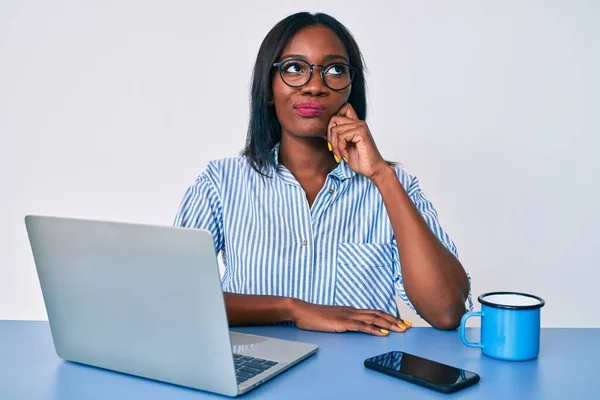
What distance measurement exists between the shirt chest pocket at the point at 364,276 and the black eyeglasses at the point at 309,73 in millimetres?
474

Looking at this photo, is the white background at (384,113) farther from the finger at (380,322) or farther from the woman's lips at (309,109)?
the finger at (380,322)

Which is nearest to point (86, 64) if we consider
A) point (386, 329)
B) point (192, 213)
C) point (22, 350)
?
point (192, 213)

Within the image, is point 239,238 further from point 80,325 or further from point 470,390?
point 470,390

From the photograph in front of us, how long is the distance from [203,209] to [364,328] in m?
0.72

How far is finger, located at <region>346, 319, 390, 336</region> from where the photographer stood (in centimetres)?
136

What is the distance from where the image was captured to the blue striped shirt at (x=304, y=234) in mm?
1858

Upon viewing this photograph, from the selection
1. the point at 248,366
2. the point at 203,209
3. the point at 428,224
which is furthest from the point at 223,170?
the point at 248,366

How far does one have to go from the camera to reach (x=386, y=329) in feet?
4.52

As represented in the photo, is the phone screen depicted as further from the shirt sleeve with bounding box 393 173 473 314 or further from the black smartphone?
the shirt sleeve with bounding box 393 173 473 314

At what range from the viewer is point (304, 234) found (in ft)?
6.15

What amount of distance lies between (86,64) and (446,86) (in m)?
1.73

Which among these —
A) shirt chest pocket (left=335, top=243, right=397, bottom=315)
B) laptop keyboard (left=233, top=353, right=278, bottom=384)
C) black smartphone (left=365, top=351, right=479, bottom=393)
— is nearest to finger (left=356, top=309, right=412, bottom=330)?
black smartphone (left=365, top=351, right=479, bottom=393)

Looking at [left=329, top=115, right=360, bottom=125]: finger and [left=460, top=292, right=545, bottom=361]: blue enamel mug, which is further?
Result: [left=329, top=115, right=360, bottom=125]: finger

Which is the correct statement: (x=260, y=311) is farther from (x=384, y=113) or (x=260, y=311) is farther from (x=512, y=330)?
(x=384, y=113)
